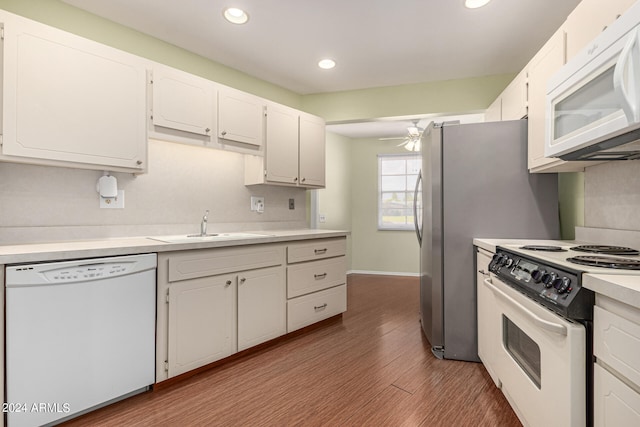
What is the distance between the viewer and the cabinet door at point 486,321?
211cm

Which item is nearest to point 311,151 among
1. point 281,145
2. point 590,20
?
point 281,145

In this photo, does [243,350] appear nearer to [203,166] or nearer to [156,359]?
[156,359]

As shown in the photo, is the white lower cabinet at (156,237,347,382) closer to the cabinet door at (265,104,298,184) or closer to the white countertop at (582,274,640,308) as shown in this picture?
the cabinet door at (265,104,298,184)

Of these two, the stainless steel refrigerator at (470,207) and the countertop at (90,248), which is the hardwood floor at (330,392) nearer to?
the stainless steel refrigerator at (470,207)

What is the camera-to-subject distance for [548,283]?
1.42m

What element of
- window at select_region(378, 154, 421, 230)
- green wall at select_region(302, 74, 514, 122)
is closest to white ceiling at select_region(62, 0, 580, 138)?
green wall at select_region(302, 74, 514, 122)

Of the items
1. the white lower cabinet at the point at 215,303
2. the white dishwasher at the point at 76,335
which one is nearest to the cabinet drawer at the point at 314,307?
the white lower cabinet at the point at 215,303

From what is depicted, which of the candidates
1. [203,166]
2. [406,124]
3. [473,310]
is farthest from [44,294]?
[406,124]

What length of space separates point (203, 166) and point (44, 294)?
5.47 feet

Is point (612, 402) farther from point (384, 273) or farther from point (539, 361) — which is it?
point (384, 273)

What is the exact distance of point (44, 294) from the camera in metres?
1.72

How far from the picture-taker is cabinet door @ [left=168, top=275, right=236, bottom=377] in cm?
224

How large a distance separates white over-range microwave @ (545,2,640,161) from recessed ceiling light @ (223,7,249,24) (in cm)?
198

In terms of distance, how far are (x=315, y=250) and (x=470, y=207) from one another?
4.57 feet
